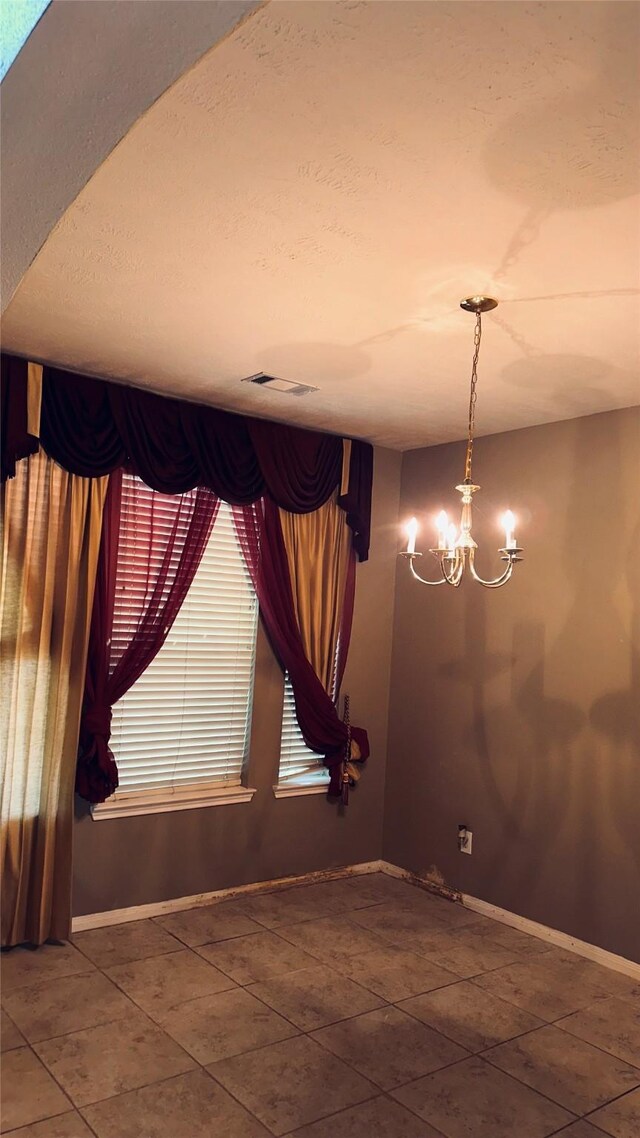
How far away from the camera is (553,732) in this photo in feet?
14.3

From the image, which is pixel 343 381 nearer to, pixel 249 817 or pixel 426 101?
pixel 426 101

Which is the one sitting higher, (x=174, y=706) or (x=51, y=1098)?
(x=174, y=706)

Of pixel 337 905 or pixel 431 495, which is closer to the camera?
pixel 337 905

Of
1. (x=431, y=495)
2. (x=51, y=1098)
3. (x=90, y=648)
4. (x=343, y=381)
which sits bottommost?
(x=51, y=1098)

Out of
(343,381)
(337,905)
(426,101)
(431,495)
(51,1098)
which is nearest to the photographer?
(426,101)

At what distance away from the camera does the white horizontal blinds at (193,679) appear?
427 cm

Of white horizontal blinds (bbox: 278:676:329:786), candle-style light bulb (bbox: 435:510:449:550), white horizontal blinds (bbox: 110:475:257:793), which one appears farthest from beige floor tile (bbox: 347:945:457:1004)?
candle-style light bulb (bbox: 435:510:449:550)

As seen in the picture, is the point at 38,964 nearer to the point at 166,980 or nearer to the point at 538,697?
the point at 166,980

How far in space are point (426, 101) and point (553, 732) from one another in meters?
3.36

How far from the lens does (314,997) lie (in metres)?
3.53

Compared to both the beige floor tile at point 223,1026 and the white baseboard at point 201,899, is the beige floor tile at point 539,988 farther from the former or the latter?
the white baseboard at point 201,899

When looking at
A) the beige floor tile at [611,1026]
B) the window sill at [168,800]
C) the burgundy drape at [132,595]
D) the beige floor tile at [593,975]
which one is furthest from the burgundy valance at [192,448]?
the beige floor tile at [611,1026]

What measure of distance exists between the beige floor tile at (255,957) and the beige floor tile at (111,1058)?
1.94 ft

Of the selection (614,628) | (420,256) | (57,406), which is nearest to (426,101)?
(420,256)
